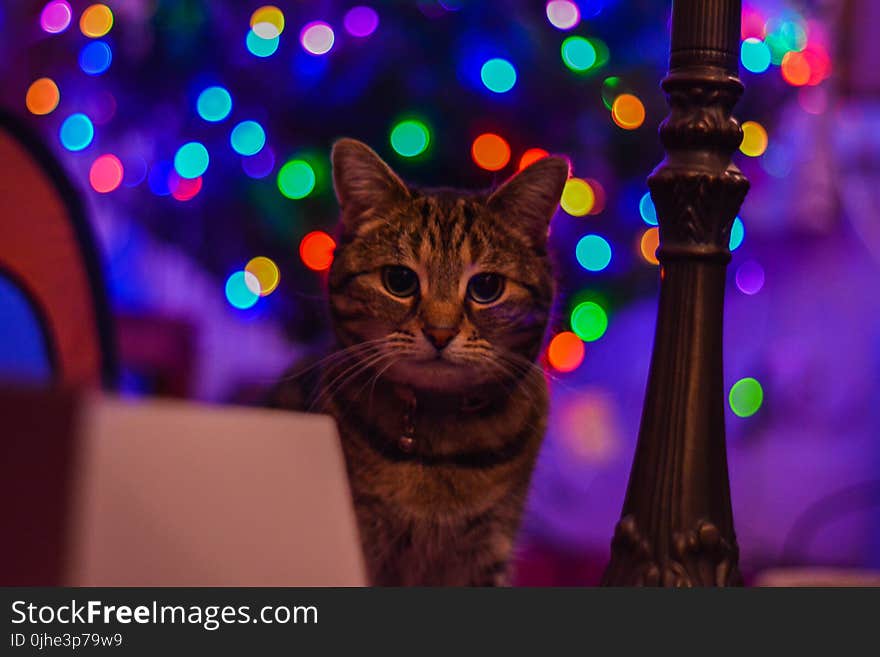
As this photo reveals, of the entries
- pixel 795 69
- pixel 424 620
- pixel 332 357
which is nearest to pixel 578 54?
pixel 795 69

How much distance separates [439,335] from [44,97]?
5.90 ft

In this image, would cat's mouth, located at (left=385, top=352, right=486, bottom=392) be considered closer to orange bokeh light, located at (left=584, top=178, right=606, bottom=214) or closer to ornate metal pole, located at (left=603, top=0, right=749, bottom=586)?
ornate metal pole, located at (left=603, top=0, right=749, bottom=586)

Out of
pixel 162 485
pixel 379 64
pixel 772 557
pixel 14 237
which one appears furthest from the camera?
pixel 772 557

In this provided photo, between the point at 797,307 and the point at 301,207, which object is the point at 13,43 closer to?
the point at 301,207

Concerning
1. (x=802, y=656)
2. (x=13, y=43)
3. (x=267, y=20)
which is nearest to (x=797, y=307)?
(x=267, y=20)

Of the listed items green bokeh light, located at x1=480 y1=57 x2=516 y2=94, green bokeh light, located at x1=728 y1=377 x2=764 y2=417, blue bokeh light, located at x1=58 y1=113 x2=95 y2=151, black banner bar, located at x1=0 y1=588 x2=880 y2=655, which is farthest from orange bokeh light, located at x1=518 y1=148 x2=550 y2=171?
black banner bar, located at x1=0 y1=588 x2=880 y2=655

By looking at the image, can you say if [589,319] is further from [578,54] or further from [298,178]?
[298,178]

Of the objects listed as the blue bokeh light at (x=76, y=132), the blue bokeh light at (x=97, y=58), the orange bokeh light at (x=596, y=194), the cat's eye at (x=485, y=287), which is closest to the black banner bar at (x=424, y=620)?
the cat's eye at (x=485, y=287)

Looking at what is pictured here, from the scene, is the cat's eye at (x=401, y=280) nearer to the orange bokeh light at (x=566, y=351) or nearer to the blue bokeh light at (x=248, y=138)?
the blue bokeh light at (x=248, y=138)

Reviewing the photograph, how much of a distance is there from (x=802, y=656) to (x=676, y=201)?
309mm

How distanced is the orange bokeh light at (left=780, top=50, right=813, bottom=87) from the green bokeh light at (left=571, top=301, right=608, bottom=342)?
82 centimetres

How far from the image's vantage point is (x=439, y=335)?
3.65 feet

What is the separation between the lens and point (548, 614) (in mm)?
395

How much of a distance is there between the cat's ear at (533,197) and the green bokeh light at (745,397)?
7.04 feet
